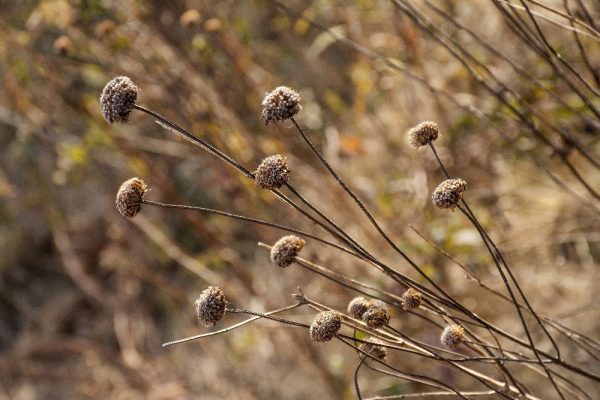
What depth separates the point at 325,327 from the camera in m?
1.03

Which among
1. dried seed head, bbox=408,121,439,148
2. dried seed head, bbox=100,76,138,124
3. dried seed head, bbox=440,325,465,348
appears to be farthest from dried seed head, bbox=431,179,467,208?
dried seed head, bbox=100,76,138,124

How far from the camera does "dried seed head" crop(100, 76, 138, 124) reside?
1.03m

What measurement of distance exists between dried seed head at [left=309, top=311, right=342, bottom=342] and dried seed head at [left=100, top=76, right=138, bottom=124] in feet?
1.31

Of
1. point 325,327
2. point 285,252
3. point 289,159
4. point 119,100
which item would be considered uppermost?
point 289,159

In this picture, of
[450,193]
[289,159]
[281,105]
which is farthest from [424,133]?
[289,159]

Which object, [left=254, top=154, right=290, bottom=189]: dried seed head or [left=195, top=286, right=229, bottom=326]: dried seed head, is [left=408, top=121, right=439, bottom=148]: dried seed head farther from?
[left=195, top=286, right=229, bottom=326]: dried seed head

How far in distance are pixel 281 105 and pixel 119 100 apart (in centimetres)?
23

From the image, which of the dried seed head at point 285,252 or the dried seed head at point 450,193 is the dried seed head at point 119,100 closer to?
the dried seed head at point 285,252

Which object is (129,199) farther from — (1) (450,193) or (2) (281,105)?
(1) (450,193)

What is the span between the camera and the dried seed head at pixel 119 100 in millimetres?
1027

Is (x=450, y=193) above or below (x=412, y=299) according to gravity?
above

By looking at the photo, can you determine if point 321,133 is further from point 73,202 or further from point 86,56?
point 73,202

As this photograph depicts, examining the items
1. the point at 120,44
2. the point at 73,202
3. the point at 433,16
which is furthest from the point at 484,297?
the point at 73,202

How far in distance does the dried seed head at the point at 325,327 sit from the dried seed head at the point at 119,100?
399 millimetres
